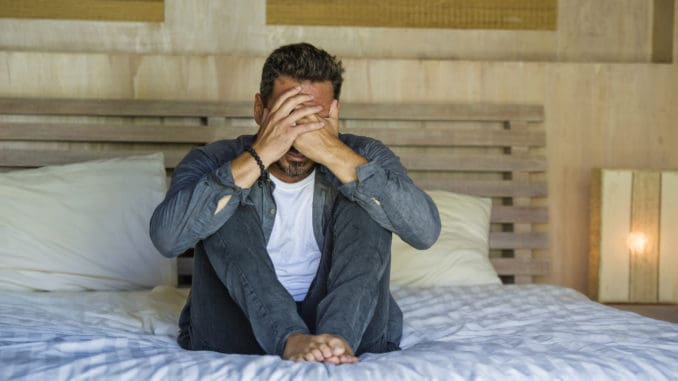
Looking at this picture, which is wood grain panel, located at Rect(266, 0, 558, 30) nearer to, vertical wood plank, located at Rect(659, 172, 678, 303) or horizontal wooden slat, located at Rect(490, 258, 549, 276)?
vertical wood plank, located at Rect(659, 172, 678, 303)

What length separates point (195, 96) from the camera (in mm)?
3441

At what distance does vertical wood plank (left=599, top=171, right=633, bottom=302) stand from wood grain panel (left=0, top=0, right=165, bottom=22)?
1833 mm

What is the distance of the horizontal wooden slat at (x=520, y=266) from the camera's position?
3484mm

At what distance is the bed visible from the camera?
1.67 m

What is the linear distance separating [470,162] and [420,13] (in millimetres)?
633

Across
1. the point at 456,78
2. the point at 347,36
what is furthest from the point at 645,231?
the point at 347,36

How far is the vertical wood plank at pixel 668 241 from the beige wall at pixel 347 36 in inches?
24.2

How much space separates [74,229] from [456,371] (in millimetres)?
1643

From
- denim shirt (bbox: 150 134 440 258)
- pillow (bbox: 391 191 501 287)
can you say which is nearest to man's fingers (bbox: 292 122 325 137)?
denim shirt (bbox: 150 134 440 258)

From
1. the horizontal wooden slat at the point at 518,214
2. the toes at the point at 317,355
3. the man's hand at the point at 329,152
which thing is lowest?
the toes at the point at 317,355

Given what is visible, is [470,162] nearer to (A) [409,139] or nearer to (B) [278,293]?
(A) [409,139]

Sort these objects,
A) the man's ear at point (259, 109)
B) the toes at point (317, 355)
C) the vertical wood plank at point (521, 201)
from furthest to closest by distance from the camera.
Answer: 1. the vertical wood plank at point (521, 201)
2. the man's ear at point (259, 109)
3. the toes at point (317, 355)

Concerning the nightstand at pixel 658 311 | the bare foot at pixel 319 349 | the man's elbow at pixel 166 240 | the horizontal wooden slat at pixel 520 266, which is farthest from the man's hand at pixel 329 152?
the nightstand at pixel 658 311

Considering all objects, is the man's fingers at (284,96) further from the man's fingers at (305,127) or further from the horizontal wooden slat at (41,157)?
the horizontal wooden slat at (41,157)
